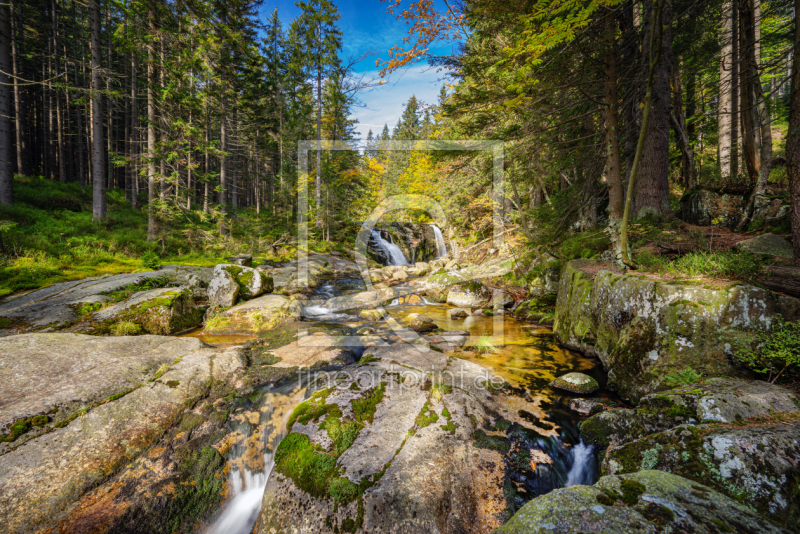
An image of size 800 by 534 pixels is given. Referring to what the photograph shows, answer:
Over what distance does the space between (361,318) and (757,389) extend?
826 cm

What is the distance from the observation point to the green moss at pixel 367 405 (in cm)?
381

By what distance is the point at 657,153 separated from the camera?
724 cm

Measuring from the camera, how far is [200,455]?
11.7 ft

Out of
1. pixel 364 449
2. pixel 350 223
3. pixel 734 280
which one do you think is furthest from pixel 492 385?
pixel 350 223

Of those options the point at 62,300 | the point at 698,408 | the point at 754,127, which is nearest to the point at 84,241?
the point at 62,300

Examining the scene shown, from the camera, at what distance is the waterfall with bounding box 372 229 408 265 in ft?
75.3

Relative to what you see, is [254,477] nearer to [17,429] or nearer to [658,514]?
[17,429]

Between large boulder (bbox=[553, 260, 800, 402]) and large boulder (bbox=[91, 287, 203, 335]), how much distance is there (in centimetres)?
961

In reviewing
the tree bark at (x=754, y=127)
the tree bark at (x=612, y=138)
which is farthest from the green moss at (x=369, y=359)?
the tree bark at (x=754, y=127)

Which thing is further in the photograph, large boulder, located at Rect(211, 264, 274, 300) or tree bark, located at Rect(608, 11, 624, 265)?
large boulder, located at Rect(211, 264, 274, 300)

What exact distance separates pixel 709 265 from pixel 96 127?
68.6 ft

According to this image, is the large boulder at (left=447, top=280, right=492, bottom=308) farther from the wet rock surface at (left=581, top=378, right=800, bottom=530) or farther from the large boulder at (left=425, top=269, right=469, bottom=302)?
the wet rock surface at (left=581, top=378, right=800, bottom=530)

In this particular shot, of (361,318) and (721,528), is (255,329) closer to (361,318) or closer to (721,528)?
(361,318)

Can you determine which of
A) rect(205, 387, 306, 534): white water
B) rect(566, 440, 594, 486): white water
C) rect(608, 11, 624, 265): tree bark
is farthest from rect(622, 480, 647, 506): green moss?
rect(608, 11, 624, 265): tree bark
